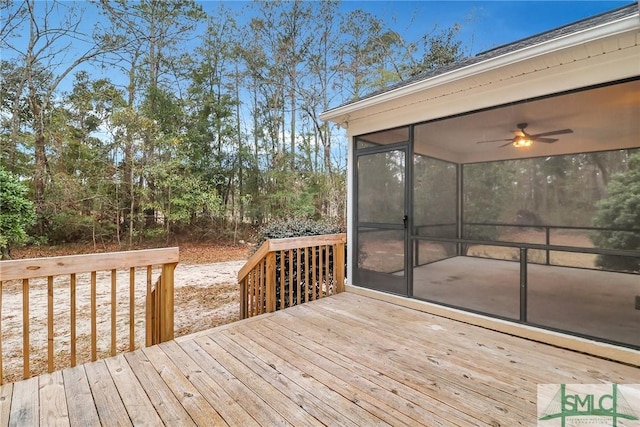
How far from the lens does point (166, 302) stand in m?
2.52

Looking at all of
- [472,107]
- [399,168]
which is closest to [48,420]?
[399,168]

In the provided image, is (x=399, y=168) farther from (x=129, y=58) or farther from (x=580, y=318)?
(x=129, y=58)

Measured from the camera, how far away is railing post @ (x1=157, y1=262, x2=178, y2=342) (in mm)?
2496

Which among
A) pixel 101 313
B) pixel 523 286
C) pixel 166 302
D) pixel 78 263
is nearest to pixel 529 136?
pixel 523 286

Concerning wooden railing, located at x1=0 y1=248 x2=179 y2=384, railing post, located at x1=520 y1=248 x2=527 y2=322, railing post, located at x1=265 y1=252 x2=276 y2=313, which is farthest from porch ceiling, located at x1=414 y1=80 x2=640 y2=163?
wooden railing, located at x1=0 y1=248 x2=179 y2=384

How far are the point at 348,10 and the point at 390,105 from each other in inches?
309

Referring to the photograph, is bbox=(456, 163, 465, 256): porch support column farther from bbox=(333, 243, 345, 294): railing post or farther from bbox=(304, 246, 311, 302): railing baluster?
bbox=(304, 246, 311, 302): railing baluster

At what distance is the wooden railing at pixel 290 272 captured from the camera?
135 inches

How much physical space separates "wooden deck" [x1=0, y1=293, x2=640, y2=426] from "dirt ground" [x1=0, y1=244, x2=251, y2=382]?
4.76 ft

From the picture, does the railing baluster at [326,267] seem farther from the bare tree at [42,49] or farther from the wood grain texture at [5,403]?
the bare tree at [42,49]

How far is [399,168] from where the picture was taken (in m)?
3.67

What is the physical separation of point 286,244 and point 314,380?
1703mm

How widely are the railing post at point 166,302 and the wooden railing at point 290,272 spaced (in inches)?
42.0

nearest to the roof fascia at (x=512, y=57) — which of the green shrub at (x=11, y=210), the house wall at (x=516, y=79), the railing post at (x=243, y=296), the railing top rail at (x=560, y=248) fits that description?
the house wall at (x=516, y=79)
